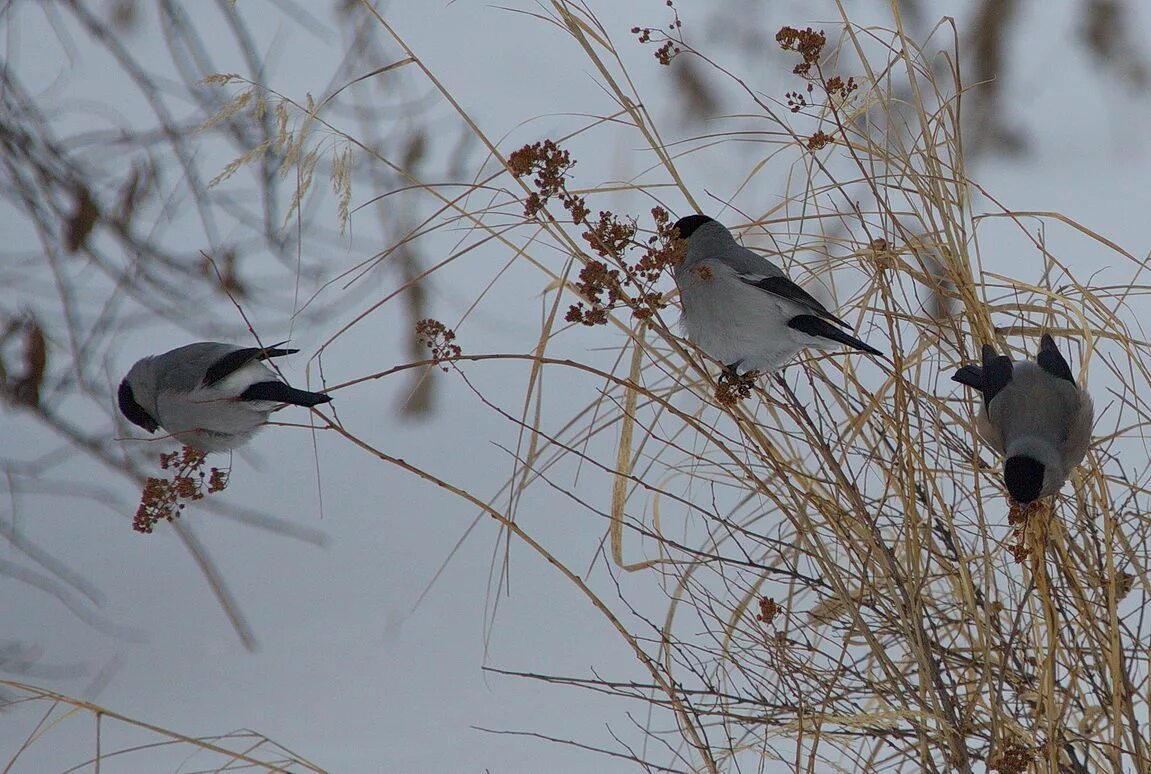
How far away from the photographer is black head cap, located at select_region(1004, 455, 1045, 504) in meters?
0.95

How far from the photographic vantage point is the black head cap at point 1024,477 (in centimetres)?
95

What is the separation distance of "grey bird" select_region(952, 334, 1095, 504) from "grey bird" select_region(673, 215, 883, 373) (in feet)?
0.46

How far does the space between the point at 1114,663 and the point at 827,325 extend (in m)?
0.42

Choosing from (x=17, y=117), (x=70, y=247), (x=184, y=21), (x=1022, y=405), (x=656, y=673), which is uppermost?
(x=184, y=21)

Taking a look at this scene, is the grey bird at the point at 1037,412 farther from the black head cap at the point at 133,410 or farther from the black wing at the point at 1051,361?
the black head cap at the point at 133,410

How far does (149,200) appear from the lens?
4.67 ft

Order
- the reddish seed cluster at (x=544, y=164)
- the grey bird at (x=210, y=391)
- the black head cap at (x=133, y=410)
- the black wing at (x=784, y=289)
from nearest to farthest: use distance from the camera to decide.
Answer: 1. the reddish seed cluster at (x=544, y=164)
2. the black wing at (x=784, y=289)
3. the grey bird at (x=210, y=391)
4. the black head cap at (x=133, y=410)

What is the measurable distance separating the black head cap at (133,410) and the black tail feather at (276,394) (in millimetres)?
304

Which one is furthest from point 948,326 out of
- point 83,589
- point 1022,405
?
point 83,589

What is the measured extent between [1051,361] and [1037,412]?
8 cm

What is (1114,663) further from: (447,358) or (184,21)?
(184,21)

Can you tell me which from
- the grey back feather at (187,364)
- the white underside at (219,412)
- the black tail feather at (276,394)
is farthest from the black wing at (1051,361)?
the grey back feather at (187,364)

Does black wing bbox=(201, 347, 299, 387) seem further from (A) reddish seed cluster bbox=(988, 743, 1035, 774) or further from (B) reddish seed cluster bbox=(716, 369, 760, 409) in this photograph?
(A) reddish seed cluster bbox=(988, 743, 1035, 774)

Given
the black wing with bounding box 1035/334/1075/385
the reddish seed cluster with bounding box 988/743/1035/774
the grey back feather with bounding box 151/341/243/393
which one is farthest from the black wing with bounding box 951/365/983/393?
the grey back feather with bounding box 151/341/243/393
